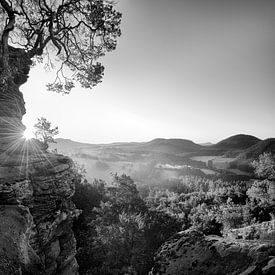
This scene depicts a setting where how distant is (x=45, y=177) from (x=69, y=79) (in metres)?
8.93

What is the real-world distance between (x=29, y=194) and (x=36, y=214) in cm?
256

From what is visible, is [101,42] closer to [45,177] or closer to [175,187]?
[45,177]

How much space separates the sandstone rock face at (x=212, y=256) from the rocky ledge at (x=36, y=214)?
7.42m

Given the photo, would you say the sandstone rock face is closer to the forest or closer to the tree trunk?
the tree trunk

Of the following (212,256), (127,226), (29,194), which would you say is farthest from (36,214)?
(127,226)

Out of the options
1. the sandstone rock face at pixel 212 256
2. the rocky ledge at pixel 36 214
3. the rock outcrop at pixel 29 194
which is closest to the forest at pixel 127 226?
the rocky ledge at pixel 36 214

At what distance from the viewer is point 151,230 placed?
57.9m

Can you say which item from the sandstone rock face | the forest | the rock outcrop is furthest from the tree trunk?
the forest

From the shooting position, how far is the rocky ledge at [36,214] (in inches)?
381

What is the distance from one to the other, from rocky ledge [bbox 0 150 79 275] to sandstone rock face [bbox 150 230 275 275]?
24.3 feet

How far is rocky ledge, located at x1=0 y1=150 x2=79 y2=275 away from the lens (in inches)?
381

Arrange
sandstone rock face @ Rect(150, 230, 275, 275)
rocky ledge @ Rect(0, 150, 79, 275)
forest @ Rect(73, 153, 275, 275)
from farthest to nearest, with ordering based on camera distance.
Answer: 1. forest @ Rect(73, 153, 275, 275)
2. rocky ledge @ Rect(0, 150, 79, 275)
3. sandstone rock face @ Rect(150, 230, 275, 275)

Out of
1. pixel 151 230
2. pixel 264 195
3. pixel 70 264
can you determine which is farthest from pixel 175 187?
pixel 70 264

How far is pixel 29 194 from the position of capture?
14891mm
